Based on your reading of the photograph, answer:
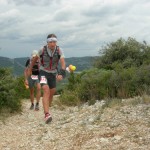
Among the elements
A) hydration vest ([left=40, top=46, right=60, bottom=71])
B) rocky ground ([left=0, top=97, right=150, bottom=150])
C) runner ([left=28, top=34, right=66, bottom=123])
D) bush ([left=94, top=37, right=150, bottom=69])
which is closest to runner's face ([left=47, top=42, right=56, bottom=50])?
runner ([left=28, top=34, right=66, bottom=123])

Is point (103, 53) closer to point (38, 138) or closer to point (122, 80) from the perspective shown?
point (122, 80)

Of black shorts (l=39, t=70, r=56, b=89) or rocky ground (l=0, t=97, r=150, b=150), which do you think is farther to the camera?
black shorts (l=39, t=70, r=56, b=89)

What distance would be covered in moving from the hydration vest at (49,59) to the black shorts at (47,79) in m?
0.14

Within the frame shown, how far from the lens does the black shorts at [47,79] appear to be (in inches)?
354

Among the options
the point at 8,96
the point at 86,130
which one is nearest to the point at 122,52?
the point at 8,96

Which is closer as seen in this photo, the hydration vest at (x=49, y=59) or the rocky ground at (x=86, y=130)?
the rocky ground at (x=86, y=130)

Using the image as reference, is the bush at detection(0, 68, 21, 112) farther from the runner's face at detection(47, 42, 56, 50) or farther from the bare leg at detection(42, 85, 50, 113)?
the runner's face at detection(47, 42, 56, 50)

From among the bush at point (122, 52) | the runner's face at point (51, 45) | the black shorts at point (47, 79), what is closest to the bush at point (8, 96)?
the black shorts at point (47, 79)

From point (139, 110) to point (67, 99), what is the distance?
3545 millimetres

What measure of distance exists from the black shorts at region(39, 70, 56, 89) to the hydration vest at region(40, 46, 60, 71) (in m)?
0.14

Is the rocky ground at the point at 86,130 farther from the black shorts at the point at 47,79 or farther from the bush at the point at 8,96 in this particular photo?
the black shorts at the point at 47,79

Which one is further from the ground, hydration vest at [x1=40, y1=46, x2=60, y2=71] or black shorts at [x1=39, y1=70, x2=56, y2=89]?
hydration vest at [x1=40, y1=46, x2=60, y2=71]

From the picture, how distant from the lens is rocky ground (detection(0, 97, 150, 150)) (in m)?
6.86

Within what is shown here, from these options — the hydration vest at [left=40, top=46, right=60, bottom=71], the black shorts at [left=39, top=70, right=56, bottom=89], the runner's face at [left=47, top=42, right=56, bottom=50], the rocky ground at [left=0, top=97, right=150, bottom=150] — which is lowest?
the rocky ground at [left=0, top=97, right=150, bottom=150]
